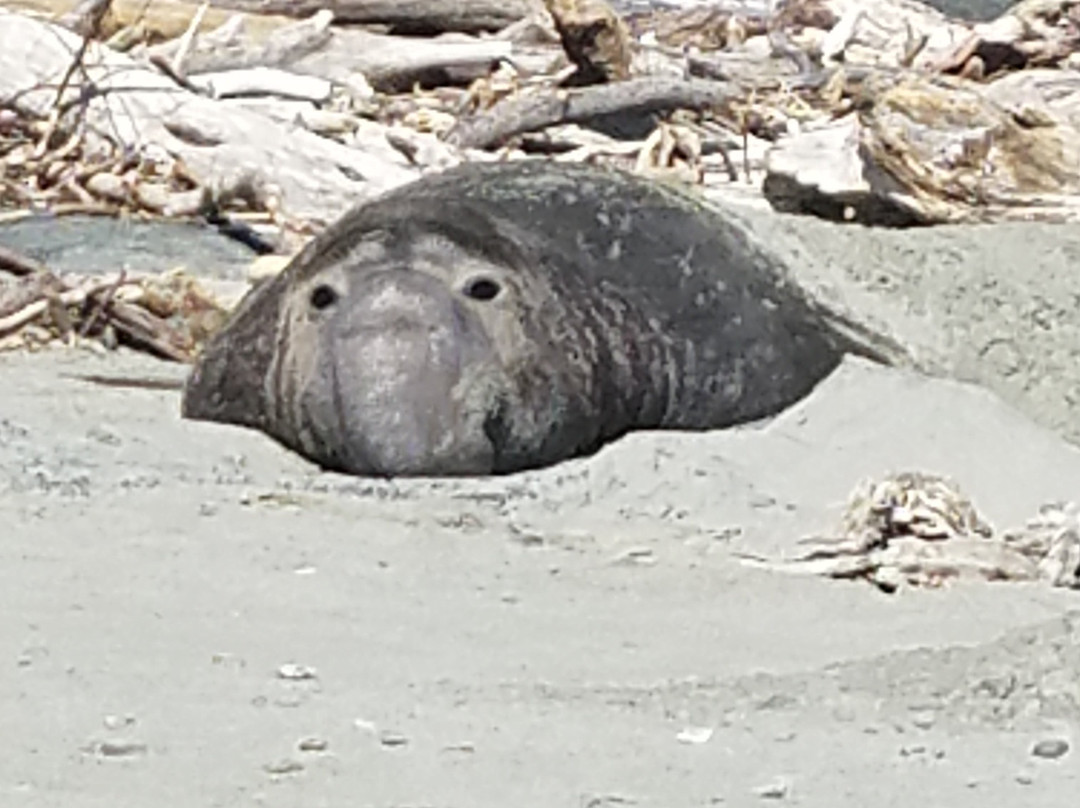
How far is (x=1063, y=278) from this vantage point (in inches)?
271

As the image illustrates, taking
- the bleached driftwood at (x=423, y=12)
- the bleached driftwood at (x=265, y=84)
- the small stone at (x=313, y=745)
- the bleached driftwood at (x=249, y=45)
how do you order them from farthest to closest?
the bleached driftwood at (x=423, y=12) < the bleached driftwood at (x=249, y=45) < the bleached driftwood at (x=265, y=84) < the small stone at (x=313, y=745)

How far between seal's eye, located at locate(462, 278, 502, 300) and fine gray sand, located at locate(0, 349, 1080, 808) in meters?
0.44

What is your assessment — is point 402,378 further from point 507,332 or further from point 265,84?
point 265,84

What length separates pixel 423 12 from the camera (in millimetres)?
14117

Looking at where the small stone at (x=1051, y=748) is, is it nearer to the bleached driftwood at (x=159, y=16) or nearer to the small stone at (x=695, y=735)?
the small stone at (x=695, y=735)

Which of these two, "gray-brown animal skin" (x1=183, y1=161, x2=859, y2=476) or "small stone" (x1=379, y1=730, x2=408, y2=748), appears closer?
"small stone" (x1=379, y1=730, x2=408, y2=748)

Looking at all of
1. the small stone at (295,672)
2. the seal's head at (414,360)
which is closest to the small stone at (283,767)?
the small stone at (295,672)

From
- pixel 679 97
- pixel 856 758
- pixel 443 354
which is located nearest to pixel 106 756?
pixel 856 758

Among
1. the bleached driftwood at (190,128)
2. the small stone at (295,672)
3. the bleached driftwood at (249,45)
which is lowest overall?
the bleached driftwood at (249,45)

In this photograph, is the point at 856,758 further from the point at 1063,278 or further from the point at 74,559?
the point at 1063,278

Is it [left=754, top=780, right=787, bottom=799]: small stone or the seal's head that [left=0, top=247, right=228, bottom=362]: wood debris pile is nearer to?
the seal's head

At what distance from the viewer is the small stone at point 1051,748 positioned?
9.71ft

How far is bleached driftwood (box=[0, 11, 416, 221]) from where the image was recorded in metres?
8.95

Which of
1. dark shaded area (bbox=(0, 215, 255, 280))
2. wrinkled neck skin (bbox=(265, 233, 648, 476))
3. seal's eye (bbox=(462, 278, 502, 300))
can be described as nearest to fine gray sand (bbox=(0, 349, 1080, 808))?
wrinkled neck skin (bbox=(265, 233, 648, 476))
